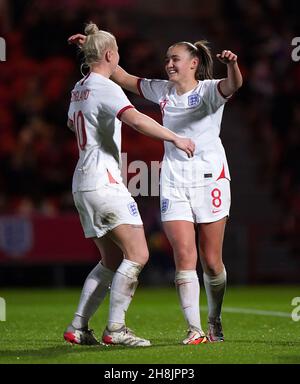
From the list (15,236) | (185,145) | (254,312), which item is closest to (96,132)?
(185,145)

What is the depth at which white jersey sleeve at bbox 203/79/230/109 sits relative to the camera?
24.8 feet

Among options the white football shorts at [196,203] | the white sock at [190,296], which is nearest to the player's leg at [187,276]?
the white sock at [190,296]

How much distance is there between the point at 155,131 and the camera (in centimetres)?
682

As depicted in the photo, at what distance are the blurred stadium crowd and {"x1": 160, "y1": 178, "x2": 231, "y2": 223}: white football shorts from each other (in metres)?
8.27

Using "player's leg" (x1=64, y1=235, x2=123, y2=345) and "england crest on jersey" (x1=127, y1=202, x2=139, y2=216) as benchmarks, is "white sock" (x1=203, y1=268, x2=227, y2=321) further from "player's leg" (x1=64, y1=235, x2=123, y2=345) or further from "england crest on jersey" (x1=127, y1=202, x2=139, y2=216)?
"england crest on jersey" (x1=127, y1=202, x2=139, y2=216)

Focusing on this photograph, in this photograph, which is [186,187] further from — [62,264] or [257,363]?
[62,264]

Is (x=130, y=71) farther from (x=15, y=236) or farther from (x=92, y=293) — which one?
(x=92, y=293)

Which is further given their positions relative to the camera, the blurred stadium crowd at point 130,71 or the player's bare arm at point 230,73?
the blurred stadium crowd at point 130,71

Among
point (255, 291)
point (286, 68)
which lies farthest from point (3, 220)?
point (286, 68)

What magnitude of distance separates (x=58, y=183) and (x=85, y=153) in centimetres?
941

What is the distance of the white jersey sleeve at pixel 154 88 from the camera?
25.9 ft

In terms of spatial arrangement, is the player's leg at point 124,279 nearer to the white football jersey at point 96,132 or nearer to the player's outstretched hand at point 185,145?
the white football jersey at point 96,132

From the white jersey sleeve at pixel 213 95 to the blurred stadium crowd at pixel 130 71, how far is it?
8.24 m
